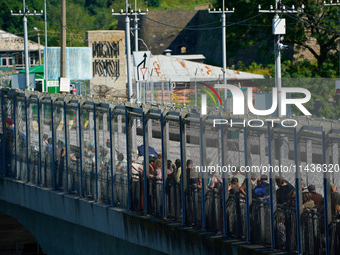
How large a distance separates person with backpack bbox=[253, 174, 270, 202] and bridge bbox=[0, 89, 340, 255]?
0.25 feet

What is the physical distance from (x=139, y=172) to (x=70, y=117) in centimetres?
239

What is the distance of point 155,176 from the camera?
1145 cm

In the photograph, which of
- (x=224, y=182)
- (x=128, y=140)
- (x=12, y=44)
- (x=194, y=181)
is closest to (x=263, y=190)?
(x=224, y=182)

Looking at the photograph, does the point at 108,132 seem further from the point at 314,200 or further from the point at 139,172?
the point at 314,200

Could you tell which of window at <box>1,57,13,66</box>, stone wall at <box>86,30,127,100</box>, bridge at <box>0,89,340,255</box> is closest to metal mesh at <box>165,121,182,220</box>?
bridge at <box>0,89,340,255</box>

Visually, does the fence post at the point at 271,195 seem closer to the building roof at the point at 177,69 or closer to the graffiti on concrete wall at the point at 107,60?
the graffiti on concrete wall at the point at 107,60

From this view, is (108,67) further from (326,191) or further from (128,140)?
(326,191)

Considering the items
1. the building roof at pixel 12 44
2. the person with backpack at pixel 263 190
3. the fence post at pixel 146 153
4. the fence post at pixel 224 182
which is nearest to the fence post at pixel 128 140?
→ the fence post at pixel 146 153

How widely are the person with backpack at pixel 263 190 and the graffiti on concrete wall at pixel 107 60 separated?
35.9 meters

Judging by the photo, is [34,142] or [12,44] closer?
[34,142]

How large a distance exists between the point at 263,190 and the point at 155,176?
251 cm

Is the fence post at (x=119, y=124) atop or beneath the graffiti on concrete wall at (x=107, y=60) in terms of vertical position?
beneath

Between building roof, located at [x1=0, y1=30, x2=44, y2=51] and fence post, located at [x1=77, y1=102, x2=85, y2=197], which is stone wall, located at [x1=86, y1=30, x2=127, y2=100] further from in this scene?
building roof, located at [x1=0, y1=30, x2=44, y2=51]

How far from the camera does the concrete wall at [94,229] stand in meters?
10.3
